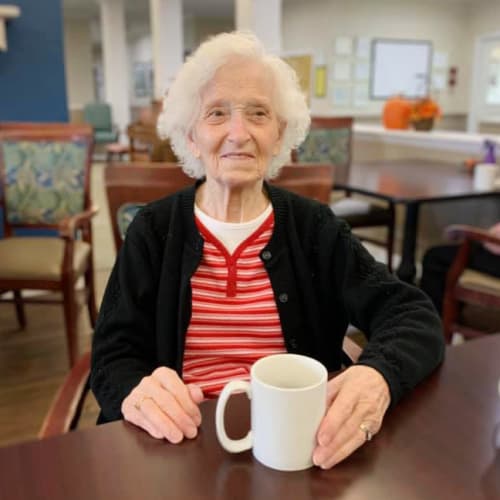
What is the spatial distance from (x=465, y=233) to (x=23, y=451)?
1788 millimetres

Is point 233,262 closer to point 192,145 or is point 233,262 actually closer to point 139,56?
point 192,145

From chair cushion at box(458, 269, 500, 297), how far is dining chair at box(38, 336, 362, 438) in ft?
3.97

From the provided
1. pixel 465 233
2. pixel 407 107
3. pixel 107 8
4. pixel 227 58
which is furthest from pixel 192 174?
pixel 107 8

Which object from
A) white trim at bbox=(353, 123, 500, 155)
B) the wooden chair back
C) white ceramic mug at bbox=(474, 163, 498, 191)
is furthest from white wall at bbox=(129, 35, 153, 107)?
white ceramic mug at bbox=(474, 163, 498, 191)

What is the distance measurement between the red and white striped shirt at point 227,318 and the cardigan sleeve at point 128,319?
9 cm

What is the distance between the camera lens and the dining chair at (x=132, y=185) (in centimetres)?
139

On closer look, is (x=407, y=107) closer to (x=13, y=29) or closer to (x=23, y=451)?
(x=13, y=29)

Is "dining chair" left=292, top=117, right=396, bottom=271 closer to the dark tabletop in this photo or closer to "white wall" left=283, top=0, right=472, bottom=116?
the dark tabletop

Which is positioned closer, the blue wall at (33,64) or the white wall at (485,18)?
the blue wall at (33,64)

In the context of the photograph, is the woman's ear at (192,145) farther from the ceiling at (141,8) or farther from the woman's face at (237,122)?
A: the ceiling at (141,8)

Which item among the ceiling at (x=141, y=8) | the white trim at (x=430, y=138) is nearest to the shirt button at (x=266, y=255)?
the white trim at (x=430, y=138)

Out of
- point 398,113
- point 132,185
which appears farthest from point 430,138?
point 132,185

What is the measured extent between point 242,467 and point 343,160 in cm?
337

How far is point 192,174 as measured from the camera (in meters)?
1.27
